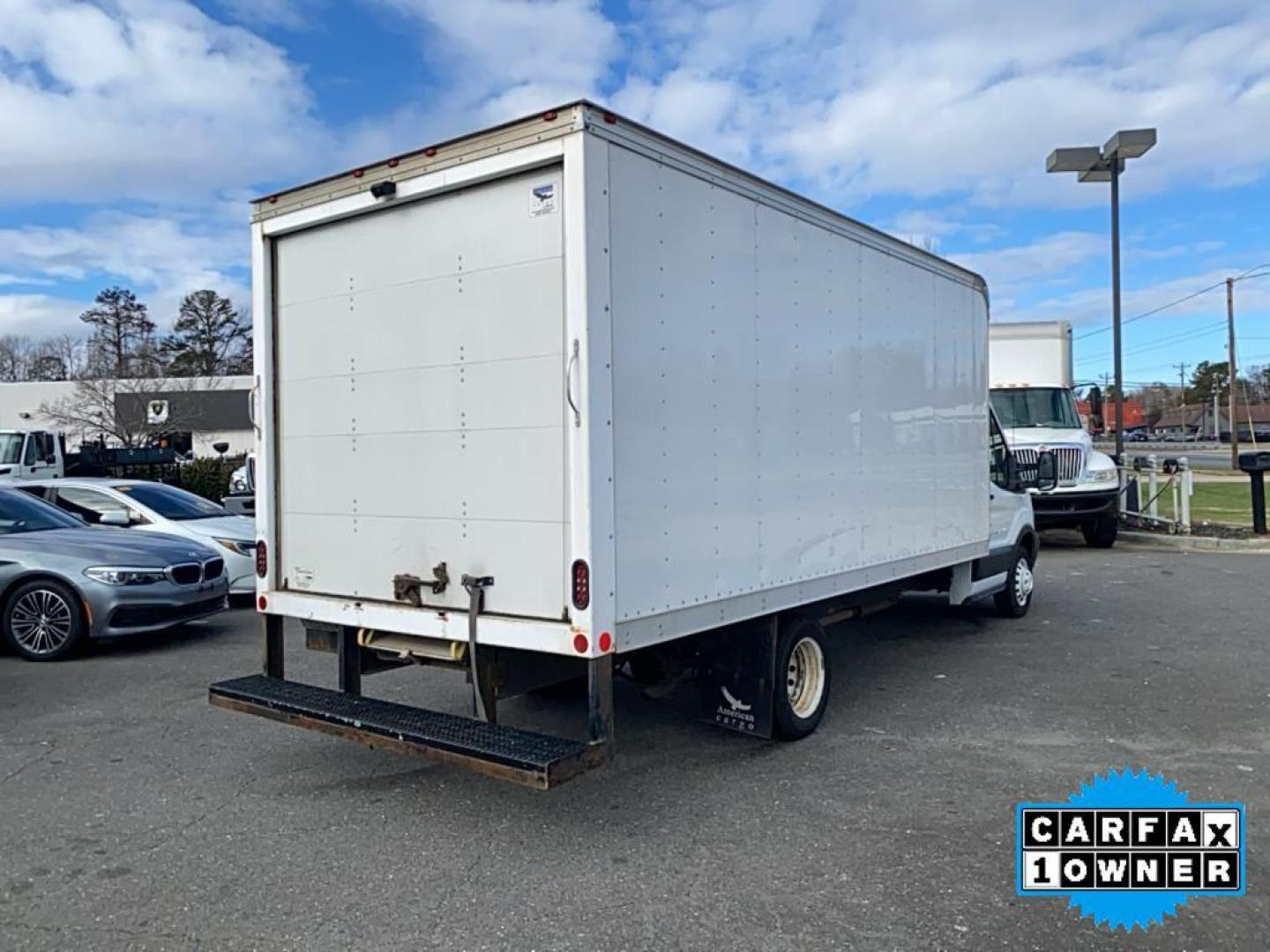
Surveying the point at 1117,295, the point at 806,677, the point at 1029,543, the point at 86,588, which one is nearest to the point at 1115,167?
the point at 1117,295

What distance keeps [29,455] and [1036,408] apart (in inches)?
764

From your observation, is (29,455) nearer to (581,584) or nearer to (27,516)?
(27,516)

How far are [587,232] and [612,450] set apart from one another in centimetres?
92

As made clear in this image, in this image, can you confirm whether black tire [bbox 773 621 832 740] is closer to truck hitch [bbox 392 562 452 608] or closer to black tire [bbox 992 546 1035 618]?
truck hitch [bbox 392 562 452 608]

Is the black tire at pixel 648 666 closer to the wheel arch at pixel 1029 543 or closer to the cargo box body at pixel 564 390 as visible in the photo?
the cargo box body at pixel 564 390

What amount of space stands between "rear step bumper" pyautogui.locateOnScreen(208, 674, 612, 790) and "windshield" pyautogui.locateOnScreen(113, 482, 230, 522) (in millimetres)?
6550

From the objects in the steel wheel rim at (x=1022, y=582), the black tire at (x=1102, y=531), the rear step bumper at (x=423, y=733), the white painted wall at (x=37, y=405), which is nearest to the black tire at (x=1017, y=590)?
the steel wheel rim at (x=1022, y=582)

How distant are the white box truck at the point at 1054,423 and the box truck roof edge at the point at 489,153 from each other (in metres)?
10.6

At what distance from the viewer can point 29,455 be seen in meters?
20.4

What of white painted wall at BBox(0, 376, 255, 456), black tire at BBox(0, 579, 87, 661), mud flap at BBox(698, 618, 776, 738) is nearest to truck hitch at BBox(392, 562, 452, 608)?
mud flap at BBox(698, 618, 776, 738)

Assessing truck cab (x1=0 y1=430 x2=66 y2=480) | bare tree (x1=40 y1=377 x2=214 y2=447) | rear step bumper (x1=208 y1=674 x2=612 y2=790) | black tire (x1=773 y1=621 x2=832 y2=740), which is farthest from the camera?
bare tree (x1=40 y1=377 x2=214 y2=447)

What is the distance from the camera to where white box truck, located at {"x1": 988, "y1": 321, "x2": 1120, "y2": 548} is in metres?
15.3

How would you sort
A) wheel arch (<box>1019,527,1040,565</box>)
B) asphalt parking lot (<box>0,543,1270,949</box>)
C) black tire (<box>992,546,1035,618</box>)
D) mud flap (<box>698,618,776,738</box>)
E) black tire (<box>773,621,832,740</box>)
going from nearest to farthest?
asphalt parking lot (<box>0,543,1270,949</box>)
mud flap (<box>698,618,776,738</box>)
black tire (<box>773,621,832,740</box>)
black tire (<box>992,546,1035,618</box>)
wheel arch (<box>1019,527,1040,565</box>)

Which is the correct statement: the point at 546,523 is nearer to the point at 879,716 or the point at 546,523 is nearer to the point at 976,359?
the point at 879,716
